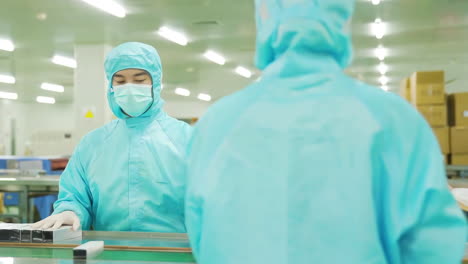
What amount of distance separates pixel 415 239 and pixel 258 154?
269 mm

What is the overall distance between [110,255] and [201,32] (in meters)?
5.54

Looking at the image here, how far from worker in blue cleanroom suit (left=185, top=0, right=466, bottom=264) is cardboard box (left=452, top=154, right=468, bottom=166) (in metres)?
5.11

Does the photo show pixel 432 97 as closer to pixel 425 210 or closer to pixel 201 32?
pixel 201 32

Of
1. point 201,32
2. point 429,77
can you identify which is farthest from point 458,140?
point 201,32

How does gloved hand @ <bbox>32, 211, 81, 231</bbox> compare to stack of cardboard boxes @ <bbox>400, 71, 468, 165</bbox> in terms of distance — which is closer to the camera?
gloved hand @ <bbox>32, 211, 81, 231</bbox>

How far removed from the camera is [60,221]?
4.89 ft

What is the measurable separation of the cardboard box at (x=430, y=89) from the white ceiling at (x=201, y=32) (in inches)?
32.1

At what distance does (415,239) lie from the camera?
0.69m

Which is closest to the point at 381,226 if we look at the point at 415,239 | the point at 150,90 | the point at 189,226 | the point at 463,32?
the point at 415,239

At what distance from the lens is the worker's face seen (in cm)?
172

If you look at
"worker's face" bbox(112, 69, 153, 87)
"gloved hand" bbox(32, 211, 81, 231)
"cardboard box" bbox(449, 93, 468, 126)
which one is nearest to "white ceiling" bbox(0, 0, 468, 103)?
"cardboard box" bbox(449, 93, 468, 126)

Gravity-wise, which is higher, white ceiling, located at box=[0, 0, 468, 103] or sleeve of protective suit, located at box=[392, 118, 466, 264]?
white ceiling, located at box=[0, 0, 468, 103]

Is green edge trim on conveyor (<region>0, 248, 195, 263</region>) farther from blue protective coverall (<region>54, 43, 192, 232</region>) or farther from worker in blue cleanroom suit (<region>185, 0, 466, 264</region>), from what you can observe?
worker in blue cleanroom suit (<region>185, 0, 466, 264</region>)

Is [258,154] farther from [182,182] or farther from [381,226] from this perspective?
[182,182]
